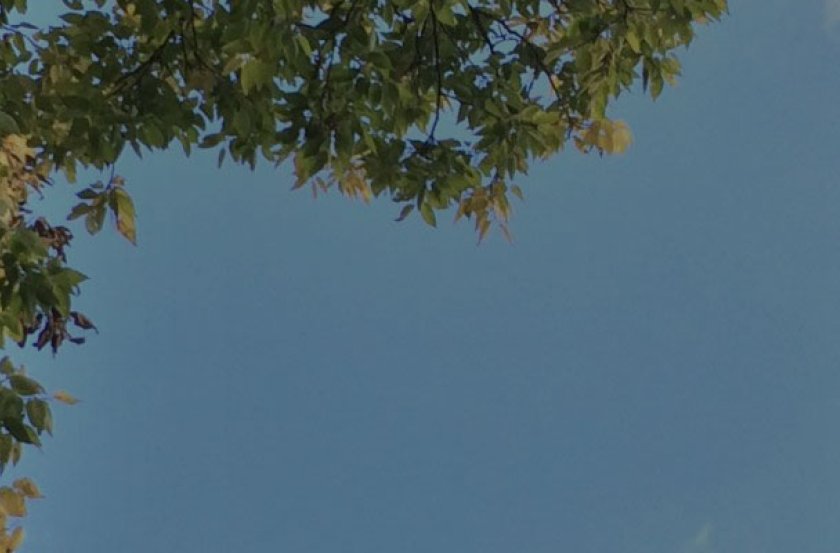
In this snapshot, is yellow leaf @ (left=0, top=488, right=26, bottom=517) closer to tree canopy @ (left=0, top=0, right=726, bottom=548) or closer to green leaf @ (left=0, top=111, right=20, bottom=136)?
tree canopy @ (left=0, top=0, right=726, bottom=548)

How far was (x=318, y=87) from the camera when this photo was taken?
486cm

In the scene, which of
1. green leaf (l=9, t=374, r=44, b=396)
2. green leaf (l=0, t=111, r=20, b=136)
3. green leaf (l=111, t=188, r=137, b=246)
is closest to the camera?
green leaf (l=9, t=374, r=44, b=396)

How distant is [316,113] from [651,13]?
1965 millimetres

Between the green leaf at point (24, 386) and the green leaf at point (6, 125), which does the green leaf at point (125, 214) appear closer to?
the green leaf at point (6, 125)

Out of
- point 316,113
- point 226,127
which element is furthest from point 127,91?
point 316,113

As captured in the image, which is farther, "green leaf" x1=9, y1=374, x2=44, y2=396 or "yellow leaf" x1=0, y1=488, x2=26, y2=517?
"yellow leaf" x1=0, y1=488, x2=26, y2=517

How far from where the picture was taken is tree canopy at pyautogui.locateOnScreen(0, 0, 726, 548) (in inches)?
183

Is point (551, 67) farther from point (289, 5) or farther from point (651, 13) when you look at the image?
point (289, 5)

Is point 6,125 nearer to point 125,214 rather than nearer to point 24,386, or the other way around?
point 24,386

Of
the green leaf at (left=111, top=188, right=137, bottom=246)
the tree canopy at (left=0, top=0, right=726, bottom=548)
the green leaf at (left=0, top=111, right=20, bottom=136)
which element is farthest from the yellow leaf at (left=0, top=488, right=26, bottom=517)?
the green leaf at (left=0, top=111, right=20, bottom=136)

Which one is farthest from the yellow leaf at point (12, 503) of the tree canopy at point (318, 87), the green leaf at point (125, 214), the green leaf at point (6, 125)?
the green leaf at point (6, 125)

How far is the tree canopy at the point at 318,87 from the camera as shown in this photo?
4.64 m

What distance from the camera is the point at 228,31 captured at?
4.07 metres

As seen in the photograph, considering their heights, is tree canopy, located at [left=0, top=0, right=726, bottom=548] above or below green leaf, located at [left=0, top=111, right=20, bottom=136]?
above
